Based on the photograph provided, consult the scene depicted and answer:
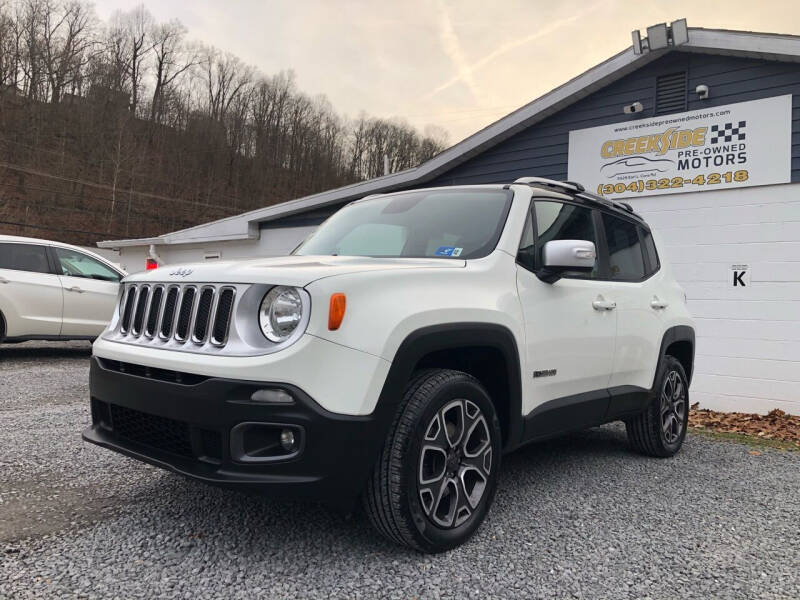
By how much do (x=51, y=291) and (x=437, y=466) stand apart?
778 cm

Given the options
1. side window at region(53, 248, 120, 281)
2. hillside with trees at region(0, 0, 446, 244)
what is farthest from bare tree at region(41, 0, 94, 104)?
side window at region(53, 248, 120, 281)

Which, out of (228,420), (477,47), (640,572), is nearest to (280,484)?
(228,420)

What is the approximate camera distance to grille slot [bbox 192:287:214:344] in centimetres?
260

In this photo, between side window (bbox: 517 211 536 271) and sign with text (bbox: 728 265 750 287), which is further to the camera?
sign with text (bbox: 728 265 750 287)

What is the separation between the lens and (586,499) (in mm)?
3631

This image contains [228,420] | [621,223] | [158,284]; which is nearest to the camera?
[228,420]

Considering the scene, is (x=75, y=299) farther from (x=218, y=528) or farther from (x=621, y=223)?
(x=621, y=223)

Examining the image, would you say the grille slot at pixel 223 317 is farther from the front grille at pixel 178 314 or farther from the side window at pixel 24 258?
the side window at pixel 24 258

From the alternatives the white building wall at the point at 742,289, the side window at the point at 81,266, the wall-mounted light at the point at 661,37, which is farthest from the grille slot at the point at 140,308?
the wall-mounted light at the point at 661,37

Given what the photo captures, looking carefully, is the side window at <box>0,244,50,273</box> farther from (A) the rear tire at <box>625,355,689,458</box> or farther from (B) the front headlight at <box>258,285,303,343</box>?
(A) the rear tire at <box>625,355,689,458</box>

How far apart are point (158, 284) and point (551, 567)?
2.21m

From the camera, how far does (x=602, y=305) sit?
152 inches

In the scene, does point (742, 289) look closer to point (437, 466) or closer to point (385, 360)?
point (437, 466)

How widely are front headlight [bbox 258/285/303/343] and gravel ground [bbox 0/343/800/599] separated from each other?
0.98 meters
